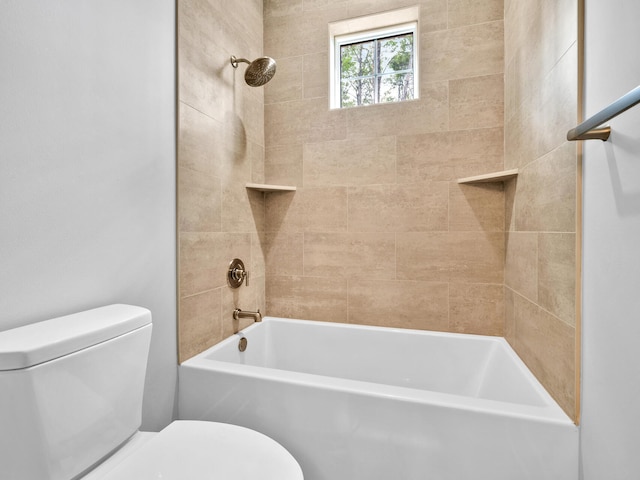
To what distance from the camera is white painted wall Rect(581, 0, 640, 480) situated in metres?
0.71

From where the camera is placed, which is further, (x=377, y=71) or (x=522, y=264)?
(x=377, y=71)

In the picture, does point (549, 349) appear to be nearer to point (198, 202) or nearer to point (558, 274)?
point (558, 274)

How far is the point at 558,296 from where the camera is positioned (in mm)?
1081

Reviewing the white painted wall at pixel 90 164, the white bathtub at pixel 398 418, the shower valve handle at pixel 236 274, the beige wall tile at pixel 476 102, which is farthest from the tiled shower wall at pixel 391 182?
the white painted wall at pixel 90 164

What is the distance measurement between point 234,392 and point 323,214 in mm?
1158

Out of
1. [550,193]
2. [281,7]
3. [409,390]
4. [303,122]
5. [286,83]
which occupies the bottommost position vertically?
[409,390]

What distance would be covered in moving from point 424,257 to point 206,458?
1.46 metres

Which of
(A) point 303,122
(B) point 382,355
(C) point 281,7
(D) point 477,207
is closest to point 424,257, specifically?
(D) point 477,207

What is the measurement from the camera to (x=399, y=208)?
6.33 ft

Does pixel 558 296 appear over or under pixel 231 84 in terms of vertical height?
under

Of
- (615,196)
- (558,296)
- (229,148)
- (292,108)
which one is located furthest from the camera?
(292,108)

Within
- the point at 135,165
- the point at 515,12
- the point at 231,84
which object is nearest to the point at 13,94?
the point at 135,165

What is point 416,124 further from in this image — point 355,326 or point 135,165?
point 135,165

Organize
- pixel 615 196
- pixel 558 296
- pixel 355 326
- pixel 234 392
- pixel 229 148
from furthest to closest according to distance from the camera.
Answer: pixel 355 326, pixel 229 148, pixel 234 392, pixel 558 296, pixel 615 196
